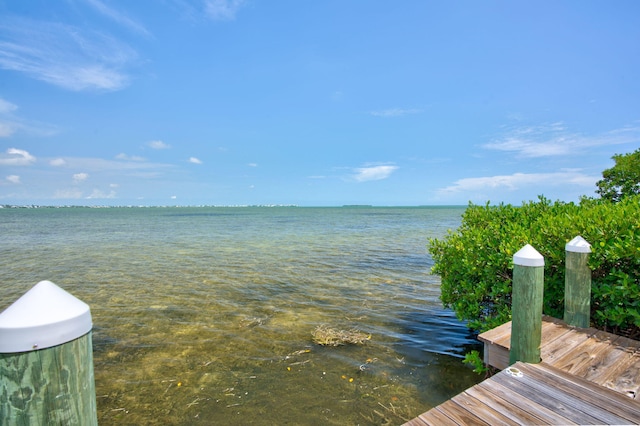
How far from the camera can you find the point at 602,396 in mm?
3271

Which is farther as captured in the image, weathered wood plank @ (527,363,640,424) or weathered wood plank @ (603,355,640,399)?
weathered wood plank @ (603,355,640,399)

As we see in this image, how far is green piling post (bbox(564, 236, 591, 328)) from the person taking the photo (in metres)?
4.58

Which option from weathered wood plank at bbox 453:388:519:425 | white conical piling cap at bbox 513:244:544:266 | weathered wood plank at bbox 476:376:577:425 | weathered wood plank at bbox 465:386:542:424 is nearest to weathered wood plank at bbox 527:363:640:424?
weathered wood plank at bbox 476:376:577:425

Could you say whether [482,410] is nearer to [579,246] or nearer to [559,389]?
[559,389]

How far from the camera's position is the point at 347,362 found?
5.91 metres

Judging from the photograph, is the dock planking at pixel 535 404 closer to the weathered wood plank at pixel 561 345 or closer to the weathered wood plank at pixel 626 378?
the weathered wood plank at pixel 626 378

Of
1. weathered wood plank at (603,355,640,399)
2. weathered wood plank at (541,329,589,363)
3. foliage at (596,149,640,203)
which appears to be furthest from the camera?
foliage at (596,149,640,203)

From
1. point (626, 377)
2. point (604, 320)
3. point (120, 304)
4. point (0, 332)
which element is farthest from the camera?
point (120, 304)

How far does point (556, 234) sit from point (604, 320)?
1.40m

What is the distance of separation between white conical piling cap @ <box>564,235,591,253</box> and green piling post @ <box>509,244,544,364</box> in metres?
1.33

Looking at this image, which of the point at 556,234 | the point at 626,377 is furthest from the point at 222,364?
the point at 556,234

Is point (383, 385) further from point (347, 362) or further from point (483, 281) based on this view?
point (483, 281)

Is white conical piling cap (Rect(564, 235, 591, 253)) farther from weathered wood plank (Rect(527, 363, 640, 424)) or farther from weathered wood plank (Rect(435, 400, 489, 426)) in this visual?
weathered wood plank (Rect(435, 400, 489, 426))

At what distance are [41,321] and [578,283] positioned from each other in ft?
19.6
